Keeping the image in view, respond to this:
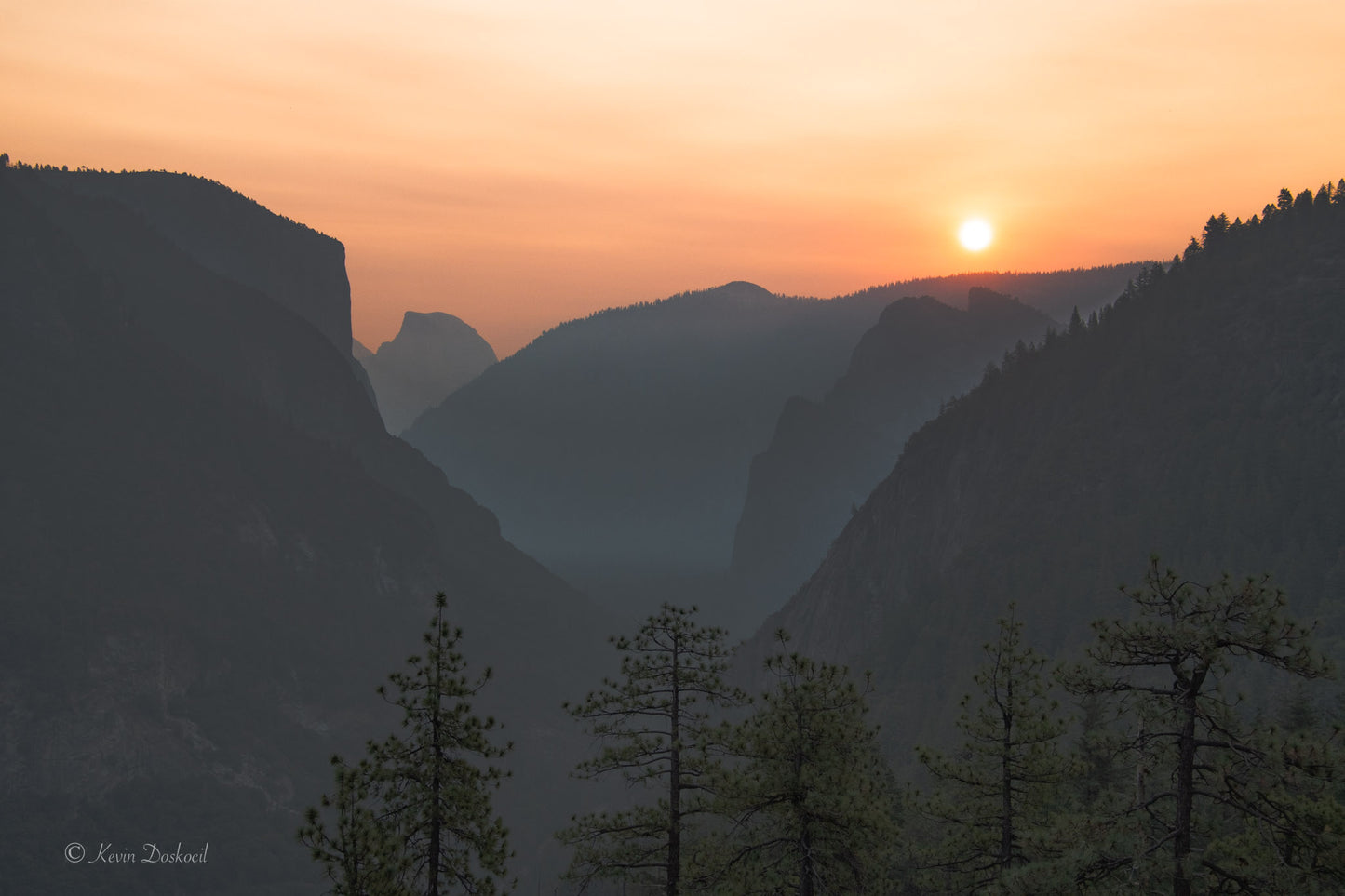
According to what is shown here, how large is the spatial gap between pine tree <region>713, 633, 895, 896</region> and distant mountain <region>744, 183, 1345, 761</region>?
398 ft

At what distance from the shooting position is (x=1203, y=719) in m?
20.3

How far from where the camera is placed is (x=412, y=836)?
80.0 ft

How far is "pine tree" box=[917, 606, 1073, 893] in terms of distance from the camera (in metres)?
28.4

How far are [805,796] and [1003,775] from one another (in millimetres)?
6445

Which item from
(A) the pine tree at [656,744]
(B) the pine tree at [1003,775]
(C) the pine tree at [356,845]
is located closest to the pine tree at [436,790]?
(C) the pine tree at [356,845]

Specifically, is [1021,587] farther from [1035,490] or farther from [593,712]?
[593,712]

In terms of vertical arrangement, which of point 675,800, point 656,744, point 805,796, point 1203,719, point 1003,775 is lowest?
point 675,800

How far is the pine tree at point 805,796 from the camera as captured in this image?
87.3 feet

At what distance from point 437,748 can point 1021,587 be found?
517 ft

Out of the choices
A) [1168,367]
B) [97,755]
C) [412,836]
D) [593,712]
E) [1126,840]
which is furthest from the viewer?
[97,755]

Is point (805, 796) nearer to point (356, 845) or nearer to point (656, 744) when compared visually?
point (656, 744)

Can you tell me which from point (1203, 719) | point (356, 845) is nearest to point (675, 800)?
point (356, 845)

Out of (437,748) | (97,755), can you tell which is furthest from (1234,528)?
(97,755)

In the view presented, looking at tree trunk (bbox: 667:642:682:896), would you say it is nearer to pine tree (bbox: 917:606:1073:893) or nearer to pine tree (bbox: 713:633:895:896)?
pine tree (bbox: 713:633:895:896)
